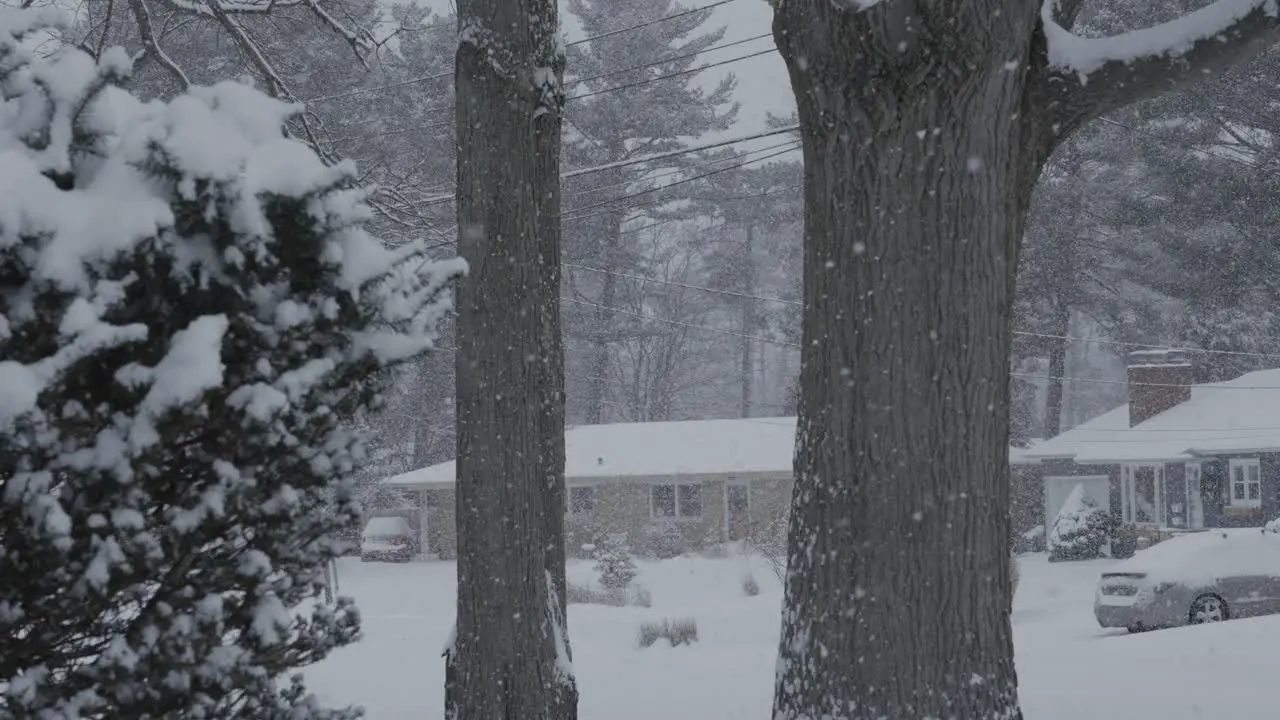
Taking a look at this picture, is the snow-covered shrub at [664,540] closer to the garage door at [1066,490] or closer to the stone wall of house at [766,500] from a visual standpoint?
the stone wall of house at [766,500]

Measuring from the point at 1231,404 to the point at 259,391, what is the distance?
33.9 metres

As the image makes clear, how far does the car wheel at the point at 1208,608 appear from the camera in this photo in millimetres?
16266

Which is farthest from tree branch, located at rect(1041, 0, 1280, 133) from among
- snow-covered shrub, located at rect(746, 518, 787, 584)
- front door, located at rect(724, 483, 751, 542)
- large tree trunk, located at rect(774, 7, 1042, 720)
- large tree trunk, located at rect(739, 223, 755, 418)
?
large tree trunk, located at rect(739, 223, 755, 418)

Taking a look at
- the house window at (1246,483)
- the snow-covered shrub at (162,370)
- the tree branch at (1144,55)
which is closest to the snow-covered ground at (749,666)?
the snow-covered shrub at (162,370)

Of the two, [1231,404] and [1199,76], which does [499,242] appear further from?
[1231,404]

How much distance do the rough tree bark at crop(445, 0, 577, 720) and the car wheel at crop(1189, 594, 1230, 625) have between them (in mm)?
12038

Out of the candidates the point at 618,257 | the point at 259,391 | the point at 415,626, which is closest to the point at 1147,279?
the point at 618,257

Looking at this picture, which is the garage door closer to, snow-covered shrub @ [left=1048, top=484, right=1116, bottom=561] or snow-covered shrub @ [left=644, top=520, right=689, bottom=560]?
snow-covered shrub @ [left=1048, top=484, right=1116, bottom=561]

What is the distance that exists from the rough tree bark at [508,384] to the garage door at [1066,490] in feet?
101

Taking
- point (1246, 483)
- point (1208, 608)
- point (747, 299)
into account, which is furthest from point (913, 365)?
point (747, 299)

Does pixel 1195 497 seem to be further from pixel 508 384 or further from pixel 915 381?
pixel 915 381

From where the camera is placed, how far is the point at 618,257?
4606cm

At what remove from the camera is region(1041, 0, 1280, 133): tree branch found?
214 inches

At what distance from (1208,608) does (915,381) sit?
13186 mm
